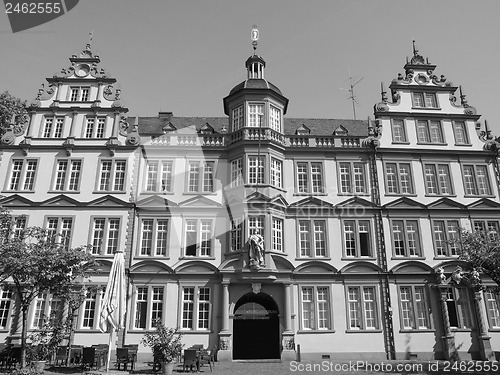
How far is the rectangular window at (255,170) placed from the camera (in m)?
28.2

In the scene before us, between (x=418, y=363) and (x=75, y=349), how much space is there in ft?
63.3

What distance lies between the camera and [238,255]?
26.9m

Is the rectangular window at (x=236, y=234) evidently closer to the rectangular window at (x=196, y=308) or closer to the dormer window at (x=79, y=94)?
the rectangular window at (x=196, y=308)

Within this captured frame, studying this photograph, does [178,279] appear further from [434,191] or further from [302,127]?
[434,191]

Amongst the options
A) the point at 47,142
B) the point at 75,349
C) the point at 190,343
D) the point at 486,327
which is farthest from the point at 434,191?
the point at 47,142

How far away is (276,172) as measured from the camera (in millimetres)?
29188

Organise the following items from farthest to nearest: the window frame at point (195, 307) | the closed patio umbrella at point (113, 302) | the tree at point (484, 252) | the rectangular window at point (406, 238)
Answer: the rectangular window at point (406, 238), the window frame at point (195, 307), the tree at point (484, 252), the closed patio umbrella at point (113, 302)

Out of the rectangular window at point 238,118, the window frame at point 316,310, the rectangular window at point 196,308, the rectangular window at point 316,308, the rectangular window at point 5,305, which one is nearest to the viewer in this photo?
the rectangular window at point 5,305

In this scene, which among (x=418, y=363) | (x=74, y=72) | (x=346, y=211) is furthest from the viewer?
(x=74, y=72)

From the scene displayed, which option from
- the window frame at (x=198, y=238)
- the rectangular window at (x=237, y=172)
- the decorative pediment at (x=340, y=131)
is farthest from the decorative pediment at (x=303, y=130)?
the window frame at (x=198, y=238)

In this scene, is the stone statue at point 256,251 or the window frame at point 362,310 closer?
the stone statue at point 256,251

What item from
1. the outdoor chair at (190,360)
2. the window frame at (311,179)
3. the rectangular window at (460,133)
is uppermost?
the rectangular window at (460,133)

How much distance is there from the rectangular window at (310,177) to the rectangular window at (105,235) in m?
12.5

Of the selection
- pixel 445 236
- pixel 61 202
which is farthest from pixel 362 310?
pixel 61 202
